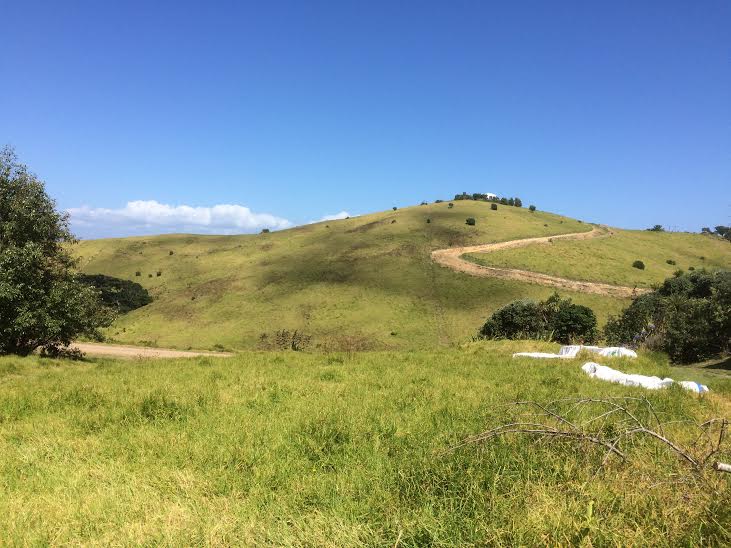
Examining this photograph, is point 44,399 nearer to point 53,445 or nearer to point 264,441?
point 53,445

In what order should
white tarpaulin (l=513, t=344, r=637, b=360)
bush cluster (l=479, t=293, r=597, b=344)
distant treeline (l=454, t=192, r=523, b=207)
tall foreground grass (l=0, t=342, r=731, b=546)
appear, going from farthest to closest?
distant treeline (l=454, t=192, r=523, b=207) → bush cluster (l=479, t=293, r=597, b=344) → white tarpaulin (l=513, t=344, r=637, b=360) → tall foreground grass (l=0, t=342, r=731, b=546)

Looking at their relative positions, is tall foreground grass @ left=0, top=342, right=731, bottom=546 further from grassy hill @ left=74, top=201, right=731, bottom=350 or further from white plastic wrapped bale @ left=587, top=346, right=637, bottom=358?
grassy hill @ left=74, top=201, right=731, bottom=350

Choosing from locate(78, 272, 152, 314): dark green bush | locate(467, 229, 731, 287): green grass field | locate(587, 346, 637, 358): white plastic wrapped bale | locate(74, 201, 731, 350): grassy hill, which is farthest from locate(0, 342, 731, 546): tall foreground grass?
locate(78, 272, 152, 314): dark green bush

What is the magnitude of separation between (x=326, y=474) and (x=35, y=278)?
2087 cm

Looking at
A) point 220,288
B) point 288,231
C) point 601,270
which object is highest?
point 288,231

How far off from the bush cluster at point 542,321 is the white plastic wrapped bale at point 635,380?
26.3 meters

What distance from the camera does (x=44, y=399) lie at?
33.8 feet

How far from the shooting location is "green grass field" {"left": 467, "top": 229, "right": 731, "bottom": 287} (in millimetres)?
77125

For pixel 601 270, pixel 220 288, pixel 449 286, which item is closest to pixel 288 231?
pixel 220 288

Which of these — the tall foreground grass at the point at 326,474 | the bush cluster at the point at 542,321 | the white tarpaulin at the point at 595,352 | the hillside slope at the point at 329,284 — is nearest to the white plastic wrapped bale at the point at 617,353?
the white tarpaulin at the point at 595,352

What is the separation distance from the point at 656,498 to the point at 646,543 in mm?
587

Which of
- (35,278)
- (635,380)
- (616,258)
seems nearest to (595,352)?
(635,380)

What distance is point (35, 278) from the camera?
66.0ft

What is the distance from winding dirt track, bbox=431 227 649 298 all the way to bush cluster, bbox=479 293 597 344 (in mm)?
28723
